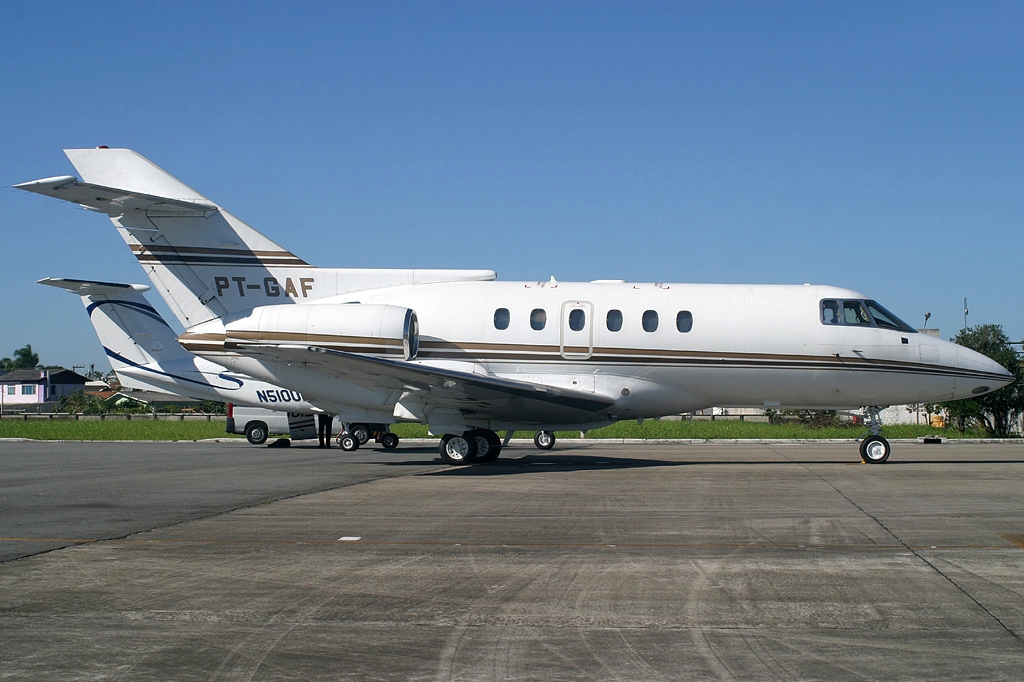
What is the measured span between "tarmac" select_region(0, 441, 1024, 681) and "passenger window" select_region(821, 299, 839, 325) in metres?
5.69

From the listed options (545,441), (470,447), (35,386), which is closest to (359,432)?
(545,441)

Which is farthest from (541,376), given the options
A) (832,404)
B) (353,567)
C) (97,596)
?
(97,596)

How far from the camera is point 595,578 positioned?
23.0 ft

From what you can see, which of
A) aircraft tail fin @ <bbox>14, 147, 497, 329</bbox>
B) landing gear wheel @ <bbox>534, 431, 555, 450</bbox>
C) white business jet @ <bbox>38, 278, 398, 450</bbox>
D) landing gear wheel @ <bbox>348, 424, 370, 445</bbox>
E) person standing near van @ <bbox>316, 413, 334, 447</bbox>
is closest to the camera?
aircraft tail fin @ <bbox>14, 147, 497, 329</bbox>

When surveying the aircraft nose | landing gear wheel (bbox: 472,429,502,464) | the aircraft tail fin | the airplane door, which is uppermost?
the aircraft tail fin

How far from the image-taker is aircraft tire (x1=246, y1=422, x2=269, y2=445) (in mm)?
34344

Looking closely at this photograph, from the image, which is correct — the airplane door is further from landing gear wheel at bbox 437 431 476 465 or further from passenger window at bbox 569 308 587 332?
landing gear wheel at bbox 437 431 476 465

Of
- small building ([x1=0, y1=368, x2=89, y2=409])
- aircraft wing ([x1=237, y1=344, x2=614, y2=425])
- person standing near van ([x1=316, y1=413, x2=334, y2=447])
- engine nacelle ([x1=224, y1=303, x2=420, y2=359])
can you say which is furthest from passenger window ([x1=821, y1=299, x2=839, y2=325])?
small building ([x1=0, y1=368, x2=89, y2=409])

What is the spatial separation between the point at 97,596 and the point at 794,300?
15673 mm

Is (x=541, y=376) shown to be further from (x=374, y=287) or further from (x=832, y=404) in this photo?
(x=832, y=404)

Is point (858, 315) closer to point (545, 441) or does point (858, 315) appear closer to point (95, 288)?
point (545, 441)

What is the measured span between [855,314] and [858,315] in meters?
0.06

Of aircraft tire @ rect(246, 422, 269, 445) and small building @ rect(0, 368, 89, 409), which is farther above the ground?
small building @ rect(0, 368, 89, 409)

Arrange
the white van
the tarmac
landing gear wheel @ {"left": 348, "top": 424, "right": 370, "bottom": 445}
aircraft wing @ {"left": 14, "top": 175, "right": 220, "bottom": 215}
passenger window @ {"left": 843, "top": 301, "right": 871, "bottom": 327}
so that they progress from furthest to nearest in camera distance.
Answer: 1. the white van
2. landing gear wheel @ {"left": 348, "top": 424, "right": 370, "bottom": 445}
3. passenger window @ {"left": 843, "top": 301, "right": 871, "bottom": 327}
4. aircraft wing @ {"left": 14, "top": 175, "right": 220, "bottom": 215}
5. the tarmac
